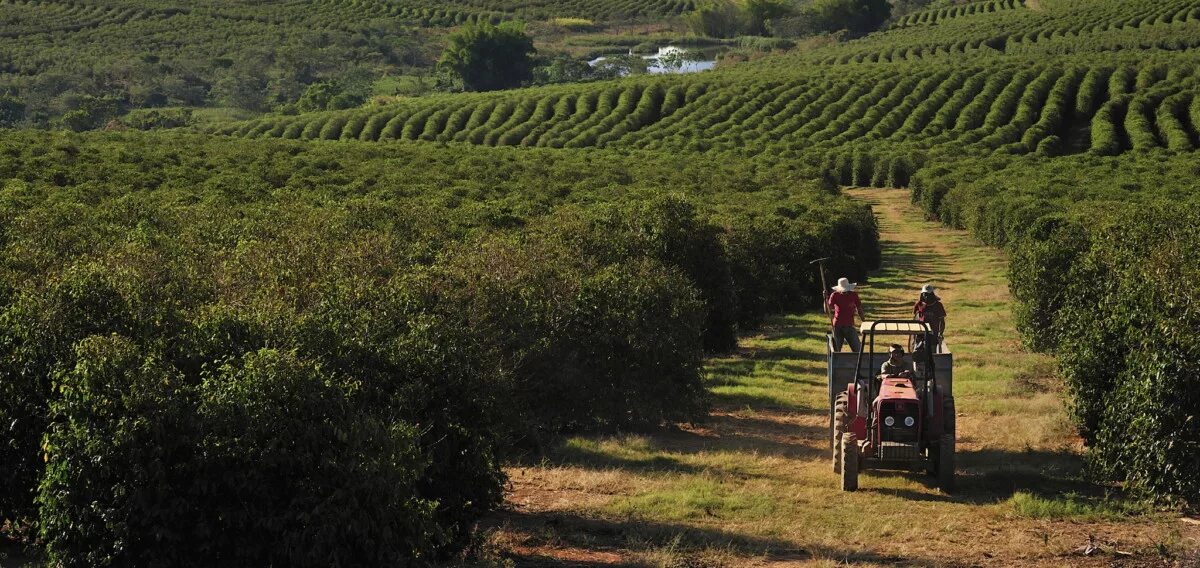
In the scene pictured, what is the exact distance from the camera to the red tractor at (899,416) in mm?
17453

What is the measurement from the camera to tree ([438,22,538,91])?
155500 millimetres

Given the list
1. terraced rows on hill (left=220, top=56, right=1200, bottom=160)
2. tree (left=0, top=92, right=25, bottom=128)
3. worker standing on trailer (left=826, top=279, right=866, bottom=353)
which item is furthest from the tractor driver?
tree (left=0, top=92, right=25, bottom=128)

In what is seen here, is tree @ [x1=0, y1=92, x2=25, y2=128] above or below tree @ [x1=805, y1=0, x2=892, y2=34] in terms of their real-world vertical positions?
below

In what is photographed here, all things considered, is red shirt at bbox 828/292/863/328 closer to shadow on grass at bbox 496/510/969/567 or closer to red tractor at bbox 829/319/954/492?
red tractor at bbox 829/319/954/492

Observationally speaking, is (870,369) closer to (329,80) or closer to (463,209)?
(463,209)

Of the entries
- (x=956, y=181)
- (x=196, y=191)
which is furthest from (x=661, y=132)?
(x=196, y=191)

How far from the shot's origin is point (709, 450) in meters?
22.3

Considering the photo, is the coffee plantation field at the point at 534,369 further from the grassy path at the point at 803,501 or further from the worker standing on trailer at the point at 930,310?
the worker standing on trailer at the point at 930,310

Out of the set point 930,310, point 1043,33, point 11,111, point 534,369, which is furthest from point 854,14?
point 534,369

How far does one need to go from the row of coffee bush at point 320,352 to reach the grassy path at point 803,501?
1.09 m

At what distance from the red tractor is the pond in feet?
499

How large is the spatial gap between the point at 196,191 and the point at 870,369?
2751 cm

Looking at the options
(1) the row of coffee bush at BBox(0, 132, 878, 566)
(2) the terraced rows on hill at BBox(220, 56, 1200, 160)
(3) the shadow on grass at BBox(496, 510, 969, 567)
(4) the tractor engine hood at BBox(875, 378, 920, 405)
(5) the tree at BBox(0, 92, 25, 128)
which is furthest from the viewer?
(5) the tree at BBox(0, 92, 25, 128)

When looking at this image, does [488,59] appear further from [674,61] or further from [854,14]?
[854,14]
